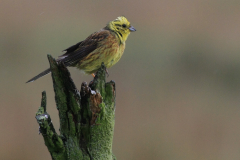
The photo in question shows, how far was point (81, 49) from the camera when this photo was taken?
2.78 meters

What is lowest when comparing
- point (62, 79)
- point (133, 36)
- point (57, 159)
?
point (57, 159)

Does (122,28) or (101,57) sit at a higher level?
(122,28)

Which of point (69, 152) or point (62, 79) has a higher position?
point (62, 79)

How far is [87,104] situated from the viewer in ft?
6.40

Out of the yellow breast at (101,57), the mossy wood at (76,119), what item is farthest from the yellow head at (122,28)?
the mossy wood at (76,119)

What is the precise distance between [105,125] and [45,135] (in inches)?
16.3

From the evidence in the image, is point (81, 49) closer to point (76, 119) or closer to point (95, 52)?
point (95, 52)

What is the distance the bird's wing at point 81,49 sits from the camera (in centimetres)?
267

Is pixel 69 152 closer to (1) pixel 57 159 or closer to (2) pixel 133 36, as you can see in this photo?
(1) pixel 57 159

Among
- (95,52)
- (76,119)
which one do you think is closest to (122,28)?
(95,52)

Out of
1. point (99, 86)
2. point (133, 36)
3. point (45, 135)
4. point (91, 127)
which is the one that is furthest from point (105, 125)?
point (133, 36)

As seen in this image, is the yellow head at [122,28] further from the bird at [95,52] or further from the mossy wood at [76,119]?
the mossy wood at [76,119]

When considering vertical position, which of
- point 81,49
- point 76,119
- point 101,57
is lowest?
point 76,119

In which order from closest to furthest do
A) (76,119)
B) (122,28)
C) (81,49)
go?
(76,119) < (81,49) < (122,28)
